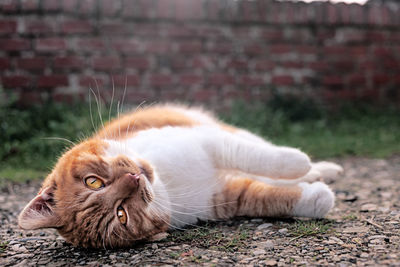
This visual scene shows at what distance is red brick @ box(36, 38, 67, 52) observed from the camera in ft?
14.2

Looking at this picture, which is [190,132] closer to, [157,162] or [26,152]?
[157,162]

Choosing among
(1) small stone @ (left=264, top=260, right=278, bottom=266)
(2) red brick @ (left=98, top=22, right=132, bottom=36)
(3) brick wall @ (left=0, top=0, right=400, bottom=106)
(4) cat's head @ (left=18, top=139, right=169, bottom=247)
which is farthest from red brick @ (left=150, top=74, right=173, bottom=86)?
(1) small stone @ (left=264, top=260, right=278, bottom=266)

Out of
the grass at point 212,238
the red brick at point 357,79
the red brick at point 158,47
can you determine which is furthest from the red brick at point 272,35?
the grass at point 212,238

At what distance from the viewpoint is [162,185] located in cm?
201

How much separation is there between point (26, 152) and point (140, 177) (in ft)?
8.05

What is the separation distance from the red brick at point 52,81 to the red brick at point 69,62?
12cm

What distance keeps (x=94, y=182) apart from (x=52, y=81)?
303 cm

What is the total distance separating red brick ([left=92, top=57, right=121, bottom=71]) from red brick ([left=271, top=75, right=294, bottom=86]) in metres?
1.93

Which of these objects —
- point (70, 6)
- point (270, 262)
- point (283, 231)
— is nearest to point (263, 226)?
point (283, 231)

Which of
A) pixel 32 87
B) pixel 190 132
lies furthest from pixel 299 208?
pixel 32 87

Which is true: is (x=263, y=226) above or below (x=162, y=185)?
Answer: below

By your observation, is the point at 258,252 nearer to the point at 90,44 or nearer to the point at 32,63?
the point at 90,44

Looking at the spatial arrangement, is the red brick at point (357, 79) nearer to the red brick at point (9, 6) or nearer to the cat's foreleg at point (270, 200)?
the cat's foreleg at point (270, 200)

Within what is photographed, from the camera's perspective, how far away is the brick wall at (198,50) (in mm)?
4345
